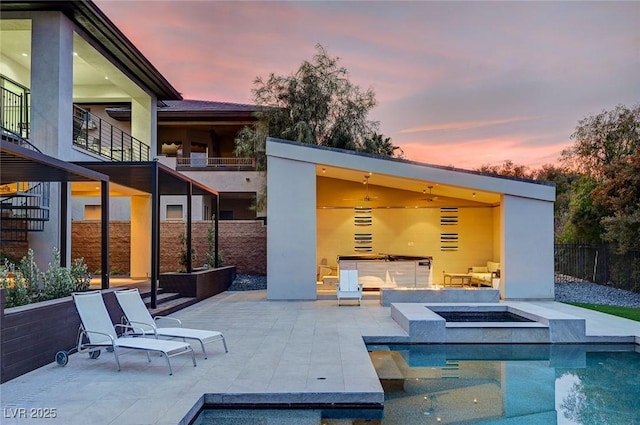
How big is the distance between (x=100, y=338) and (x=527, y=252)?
12045mm

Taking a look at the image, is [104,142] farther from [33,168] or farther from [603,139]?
[603,139]

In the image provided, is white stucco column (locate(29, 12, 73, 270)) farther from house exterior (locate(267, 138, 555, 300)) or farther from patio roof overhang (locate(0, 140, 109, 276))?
house exterior (locate(267, 138, 555, 300))

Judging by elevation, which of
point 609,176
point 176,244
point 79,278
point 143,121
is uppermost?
point 143,121

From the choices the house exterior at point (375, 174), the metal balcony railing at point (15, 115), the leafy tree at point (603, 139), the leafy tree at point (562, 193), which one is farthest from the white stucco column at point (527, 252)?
the leafy tree at point (562, 193)

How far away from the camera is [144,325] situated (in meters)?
8.73

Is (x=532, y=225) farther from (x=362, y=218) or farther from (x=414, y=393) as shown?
(x=414, y=393)

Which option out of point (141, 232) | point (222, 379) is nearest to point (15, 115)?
point (141, 232)

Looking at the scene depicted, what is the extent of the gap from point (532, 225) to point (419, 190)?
4.59 metres

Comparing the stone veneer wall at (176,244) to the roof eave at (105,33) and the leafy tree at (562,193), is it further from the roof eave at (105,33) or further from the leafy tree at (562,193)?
the leafy tree at (562,193)

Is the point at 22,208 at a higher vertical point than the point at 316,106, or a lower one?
lower

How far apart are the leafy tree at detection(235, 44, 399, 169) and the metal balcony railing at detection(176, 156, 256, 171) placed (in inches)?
172

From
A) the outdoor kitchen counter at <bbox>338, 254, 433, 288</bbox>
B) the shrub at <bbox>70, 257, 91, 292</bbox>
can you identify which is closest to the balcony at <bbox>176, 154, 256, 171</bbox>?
the outdoor kitchen counter at <bbox>338, 254, 433, 288</bbox>

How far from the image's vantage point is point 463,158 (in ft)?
111

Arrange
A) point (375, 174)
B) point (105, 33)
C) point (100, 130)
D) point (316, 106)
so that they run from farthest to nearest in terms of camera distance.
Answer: point (316, 106)
point (100, 130)
point (375, 174)
point (105, 33)
